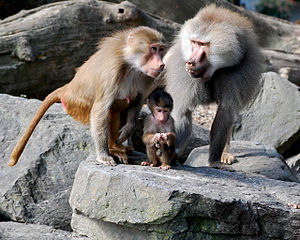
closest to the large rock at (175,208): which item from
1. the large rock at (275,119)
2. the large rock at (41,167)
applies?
the large rock at (41,167)

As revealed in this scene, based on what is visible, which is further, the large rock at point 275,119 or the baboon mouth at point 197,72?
the large rock at point 275,119

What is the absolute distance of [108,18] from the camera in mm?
7215

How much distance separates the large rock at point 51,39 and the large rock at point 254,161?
2388mm

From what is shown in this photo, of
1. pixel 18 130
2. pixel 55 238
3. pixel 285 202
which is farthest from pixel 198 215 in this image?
pixel 18 130

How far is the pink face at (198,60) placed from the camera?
4.68 metres

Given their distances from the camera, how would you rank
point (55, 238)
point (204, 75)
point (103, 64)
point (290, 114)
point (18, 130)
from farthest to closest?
point (290, 114) < point (18, 130) < point (204, 75) < point (103, 64) < point (55, 238)

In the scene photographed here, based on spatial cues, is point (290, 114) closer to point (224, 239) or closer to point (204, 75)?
point (204, 75)

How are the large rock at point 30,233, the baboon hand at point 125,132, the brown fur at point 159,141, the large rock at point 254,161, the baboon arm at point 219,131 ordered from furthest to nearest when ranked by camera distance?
the large rock at point 254,161
the baboon arm at point 219,131
the baboon hand at point 125,132
the brown fur at point 159,141
the large rock at point 30,233

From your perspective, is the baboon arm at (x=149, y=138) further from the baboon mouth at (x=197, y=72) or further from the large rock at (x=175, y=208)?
the baboon mouth at (x=197, y=72)

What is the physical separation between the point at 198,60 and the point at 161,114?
77 cm

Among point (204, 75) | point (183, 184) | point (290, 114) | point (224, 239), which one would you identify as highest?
point (204, 75)

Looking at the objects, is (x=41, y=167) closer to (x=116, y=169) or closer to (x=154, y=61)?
(x=116, y=169)

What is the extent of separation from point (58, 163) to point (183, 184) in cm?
164

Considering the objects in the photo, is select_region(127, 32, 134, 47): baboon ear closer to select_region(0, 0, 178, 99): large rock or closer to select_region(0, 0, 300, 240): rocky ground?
select_region(0, 0, 300, 240): rocky ground
